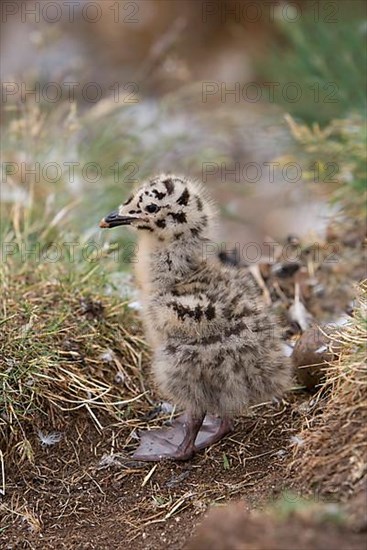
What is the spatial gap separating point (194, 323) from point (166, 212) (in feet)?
1.62

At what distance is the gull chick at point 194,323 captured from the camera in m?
3.69

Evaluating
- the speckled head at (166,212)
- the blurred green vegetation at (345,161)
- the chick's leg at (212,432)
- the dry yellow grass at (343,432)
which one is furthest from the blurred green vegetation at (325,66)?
the dry yellow grass at (343,432)

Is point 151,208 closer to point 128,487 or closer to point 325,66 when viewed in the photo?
point 128,487

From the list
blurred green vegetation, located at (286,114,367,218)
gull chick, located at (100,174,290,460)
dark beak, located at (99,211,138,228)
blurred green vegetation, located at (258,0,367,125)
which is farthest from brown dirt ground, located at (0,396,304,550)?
blurred green vegetation, located at (258,0,367,125)

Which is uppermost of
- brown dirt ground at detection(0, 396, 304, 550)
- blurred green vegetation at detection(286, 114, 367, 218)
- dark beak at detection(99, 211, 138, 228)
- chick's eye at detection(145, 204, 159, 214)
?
blurred green vegetation at detection(286, 114, 367, 218)

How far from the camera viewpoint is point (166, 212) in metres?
3.86

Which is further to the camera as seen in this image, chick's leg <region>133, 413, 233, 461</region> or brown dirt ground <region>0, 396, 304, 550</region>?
chick's leg <region>133, 413, 233, 461</region>

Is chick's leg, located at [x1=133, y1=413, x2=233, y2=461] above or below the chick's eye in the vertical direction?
below

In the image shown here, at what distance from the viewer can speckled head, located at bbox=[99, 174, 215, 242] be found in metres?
3.86

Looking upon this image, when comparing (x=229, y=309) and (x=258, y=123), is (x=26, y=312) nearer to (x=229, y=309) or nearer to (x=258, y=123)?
(x=229, y=309)

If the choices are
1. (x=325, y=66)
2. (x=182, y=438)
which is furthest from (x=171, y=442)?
(x=325, y=66)

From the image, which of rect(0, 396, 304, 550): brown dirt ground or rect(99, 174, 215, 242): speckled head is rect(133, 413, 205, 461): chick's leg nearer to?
rect(0, 396, 304, 550): brown dirt ground

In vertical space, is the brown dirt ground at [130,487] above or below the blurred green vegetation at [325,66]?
below

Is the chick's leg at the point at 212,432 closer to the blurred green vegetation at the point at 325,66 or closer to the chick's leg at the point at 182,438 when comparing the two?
the chick's leg at the point at 182,438
